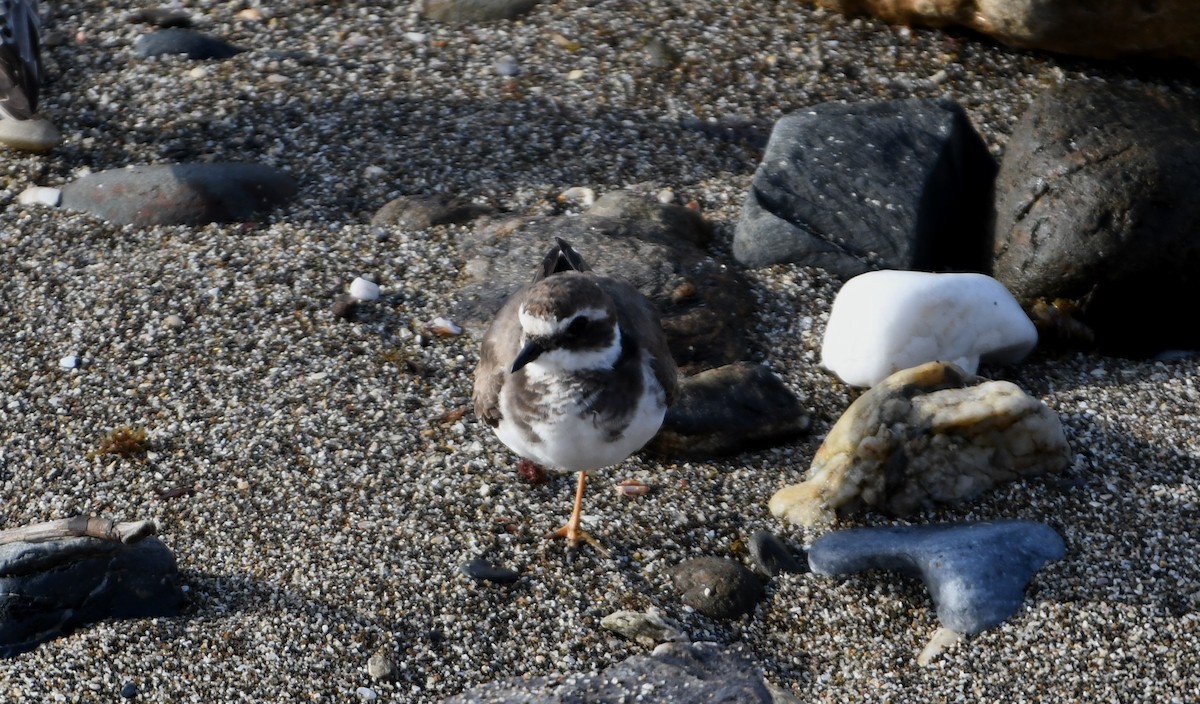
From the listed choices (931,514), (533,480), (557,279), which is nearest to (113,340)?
(533,480)

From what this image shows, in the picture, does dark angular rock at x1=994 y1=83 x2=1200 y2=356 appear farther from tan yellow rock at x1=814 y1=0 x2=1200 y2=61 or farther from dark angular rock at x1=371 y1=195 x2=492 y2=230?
dark angular rock at x1=371 y1=195 x2=492 y2=230

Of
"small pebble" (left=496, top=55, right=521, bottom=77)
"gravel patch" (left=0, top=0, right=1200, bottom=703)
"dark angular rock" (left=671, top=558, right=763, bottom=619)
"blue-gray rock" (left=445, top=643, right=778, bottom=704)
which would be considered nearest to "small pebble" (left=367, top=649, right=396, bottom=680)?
"gravel patch" (left=0, top=0, right=1200, bottom=703)

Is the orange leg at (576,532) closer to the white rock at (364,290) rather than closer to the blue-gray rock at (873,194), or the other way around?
the white rock at (364,290)

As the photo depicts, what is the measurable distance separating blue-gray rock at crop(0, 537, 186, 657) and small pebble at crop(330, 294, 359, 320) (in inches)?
64.0

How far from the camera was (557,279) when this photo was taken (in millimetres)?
4328

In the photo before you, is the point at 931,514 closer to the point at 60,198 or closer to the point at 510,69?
the point at 510,69

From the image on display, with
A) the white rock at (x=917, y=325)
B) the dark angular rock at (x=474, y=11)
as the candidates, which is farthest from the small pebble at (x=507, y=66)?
the white rock at (x=917, y=325)

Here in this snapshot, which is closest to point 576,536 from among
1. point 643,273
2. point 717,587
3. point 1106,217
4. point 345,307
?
point 717,587

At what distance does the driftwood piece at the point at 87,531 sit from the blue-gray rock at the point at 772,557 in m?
2.14

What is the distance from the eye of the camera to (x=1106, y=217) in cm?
576

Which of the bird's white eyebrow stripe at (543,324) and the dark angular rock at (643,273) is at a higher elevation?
the bird's white eyebrow stripe at (543,324)

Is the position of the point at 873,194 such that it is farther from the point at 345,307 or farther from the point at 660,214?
the point at 345,307

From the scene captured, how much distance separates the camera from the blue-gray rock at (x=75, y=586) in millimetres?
4227

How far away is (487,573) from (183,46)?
4.42 metres
